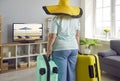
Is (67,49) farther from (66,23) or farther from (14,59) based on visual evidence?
(14,59)

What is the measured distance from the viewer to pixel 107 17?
564 centimetres

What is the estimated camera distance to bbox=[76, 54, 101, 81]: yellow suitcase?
7.41 ft

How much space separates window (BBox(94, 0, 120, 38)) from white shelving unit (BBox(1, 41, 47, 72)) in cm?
203

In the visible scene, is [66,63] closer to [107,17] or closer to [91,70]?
[91,70]

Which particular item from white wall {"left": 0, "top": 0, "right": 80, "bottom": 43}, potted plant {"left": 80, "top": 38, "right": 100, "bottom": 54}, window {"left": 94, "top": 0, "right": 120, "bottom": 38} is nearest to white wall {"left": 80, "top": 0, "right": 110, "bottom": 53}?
window {"left": 94, "top": 0, "right": 120, "bottom": 38}

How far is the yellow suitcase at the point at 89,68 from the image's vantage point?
7.41 ft

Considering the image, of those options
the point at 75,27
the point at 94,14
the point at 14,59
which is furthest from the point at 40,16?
the point at 75,27

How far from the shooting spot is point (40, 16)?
534 cm

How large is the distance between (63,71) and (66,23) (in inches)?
24.6

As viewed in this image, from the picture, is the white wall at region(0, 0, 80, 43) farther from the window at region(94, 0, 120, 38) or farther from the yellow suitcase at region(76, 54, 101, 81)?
the yellow suitcase at region(76, 54, 101, 81)

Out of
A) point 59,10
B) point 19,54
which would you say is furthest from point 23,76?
point 59,10

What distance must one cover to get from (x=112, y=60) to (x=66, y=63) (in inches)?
73.9

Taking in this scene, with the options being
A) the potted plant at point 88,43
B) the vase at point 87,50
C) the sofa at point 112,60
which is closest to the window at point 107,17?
the potted plant at point 88,43

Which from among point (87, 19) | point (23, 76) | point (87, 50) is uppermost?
point (87, 19)
